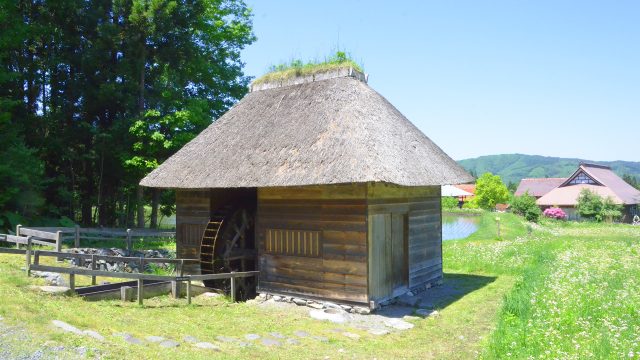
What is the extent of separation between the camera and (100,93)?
22188 mm

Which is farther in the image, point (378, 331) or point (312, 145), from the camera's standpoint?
point (312, 145)

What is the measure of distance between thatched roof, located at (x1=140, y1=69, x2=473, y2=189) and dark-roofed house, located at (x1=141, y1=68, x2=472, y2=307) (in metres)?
0.04

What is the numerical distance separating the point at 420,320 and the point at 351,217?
8.46 ft

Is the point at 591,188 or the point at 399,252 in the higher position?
the point at 591,188

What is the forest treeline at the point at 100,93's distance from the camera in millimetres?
21891

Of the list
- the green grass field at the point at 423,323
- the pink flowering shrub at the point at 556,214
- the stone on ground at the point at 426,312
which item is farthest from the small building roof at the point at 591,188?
the stone on ground at the point at 426,312

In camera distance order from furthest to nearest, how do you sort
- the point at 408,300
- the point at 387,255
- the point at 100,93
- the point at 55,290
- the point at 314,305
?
the point at 100,93
the point at 408,300
the point at 387,255
the point at 314,305
the point at 55,290

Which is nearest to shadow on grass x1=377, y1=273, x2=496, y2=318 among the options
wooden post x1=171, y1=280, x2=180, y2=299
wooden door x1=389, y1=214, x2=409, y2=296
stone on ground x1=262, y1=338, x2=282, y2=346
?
wooden door x1=389, y1=214, x2=409, y2=296

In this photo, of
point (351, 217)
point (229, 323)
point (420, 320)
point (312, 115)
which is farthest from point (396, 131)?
point (229, 323)

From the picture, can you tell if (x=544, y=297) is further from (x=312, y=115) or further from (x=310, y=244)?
(x=312, y=115)

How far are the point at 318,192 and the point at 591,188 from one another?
44.6m

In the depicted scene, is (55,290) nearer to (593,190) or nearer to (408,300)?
(408,300)

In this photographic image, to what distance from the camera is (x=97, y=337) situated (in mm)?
6887

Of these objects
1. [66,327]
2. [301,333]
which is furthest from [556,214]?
[66,327]
